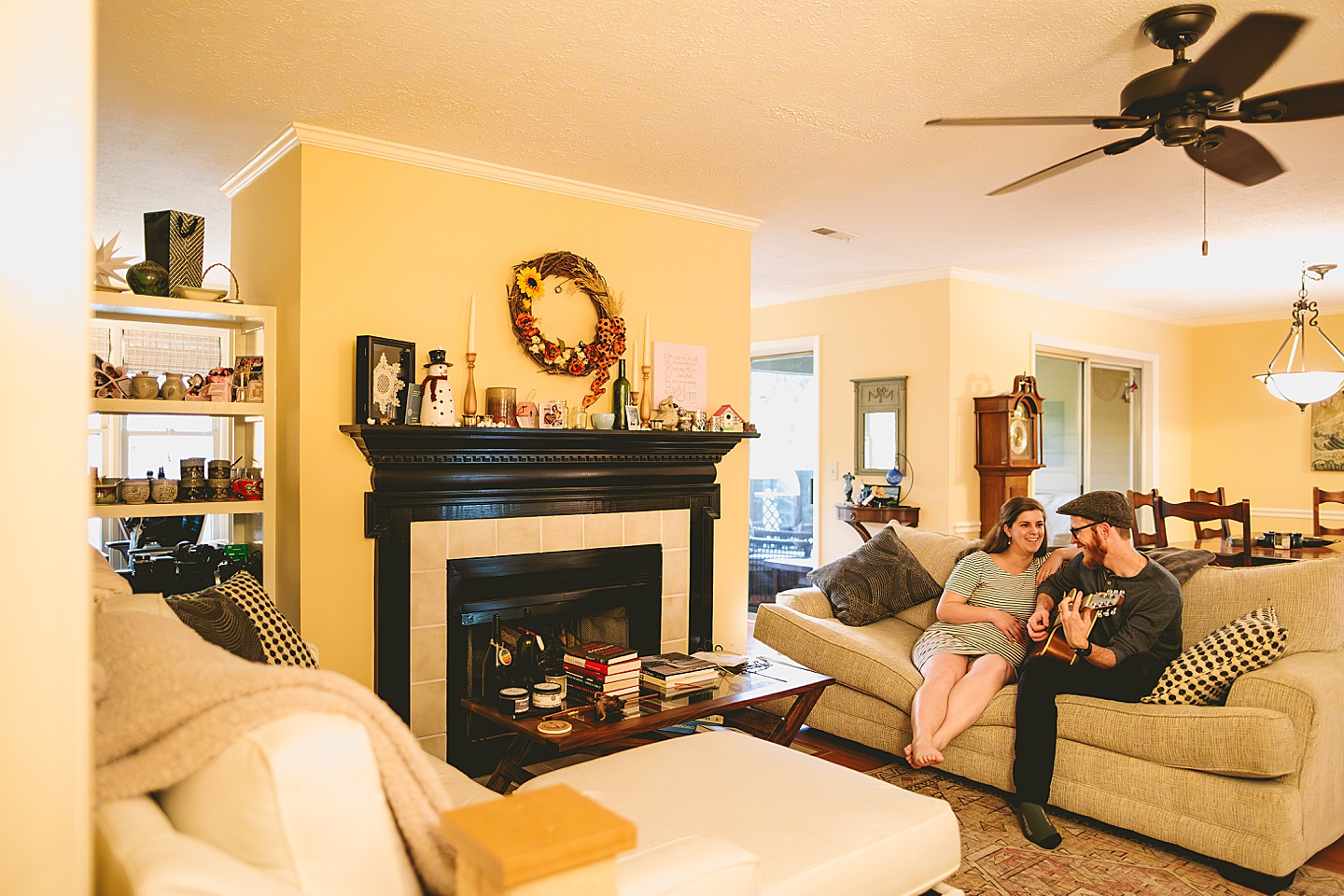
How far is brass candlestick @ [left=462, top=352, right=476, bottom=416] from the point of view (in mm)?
3531

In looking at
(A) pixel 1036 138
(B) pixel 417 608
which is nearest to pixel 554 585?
(B) pixel 417 608

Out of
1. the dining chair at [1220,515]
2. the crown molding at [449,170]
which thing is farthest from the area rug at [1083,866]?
the crown molding at [449,170]

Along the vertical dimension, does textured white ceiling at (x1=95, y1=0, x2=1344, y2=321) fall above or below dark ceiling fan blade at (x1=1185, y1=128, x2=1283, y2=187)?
above

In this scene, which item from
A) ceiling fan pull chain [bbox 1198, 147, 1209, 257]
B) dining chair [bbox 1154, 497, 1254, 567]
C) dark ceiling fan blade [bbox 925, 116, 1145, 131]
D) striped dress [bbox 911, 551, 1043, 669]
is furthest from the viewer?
dining chair [bbox 1154, 497, 1254, 567]

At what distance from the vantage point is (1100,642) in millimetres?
3053

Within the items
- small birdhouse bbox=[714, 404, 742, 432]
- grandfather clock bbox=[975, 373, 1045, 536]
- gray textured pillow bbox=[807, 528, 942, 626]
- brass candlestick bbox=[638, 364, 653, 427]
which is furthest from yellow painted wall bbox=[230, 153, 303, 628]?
grandfather clock bbox=[975, 373, 1045, 536]

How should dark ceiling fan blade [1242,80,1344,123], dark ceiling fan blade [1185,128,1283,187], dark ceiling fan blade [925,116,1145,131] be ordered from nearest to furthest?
dark ceiling fan blade [1242,80,1344,123]
dark ceiling fan blade [925,116,1145,131]
dark ceiling fan blade [1185,128,1283,187]

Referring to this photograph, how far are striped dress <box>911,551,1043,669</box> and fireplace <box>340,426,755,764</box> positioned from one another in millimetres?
1031

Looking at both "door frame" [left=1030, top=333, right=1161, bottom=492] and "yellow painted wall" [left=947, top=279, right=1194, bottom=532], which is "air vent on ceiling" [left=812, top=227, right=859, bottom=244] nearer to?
"yellow painted wall" [left=947, top=279, right=1194, bottom=532]

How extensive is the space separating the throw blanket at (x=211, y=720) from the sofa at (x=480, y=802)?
19mm

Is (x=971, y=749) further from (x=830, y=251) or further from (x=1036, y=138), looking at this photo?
(x=830, y=251)

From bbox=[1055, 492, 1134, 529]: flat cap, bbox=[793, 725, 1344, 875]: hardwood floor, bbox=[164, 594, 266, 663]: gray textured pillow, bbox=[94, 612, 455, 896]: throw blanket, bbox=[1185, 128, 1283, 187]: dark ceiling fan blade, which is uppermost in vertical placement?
bbox=[1185, 128, 1283, 187]: dark ceiling fan blade

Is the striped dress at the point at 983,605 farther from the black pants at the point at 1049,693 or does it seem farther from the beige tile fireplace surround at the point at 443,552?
the beige tile fireplace surround at the point at 443,552

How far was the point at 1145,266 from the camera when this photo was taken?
5.66m
